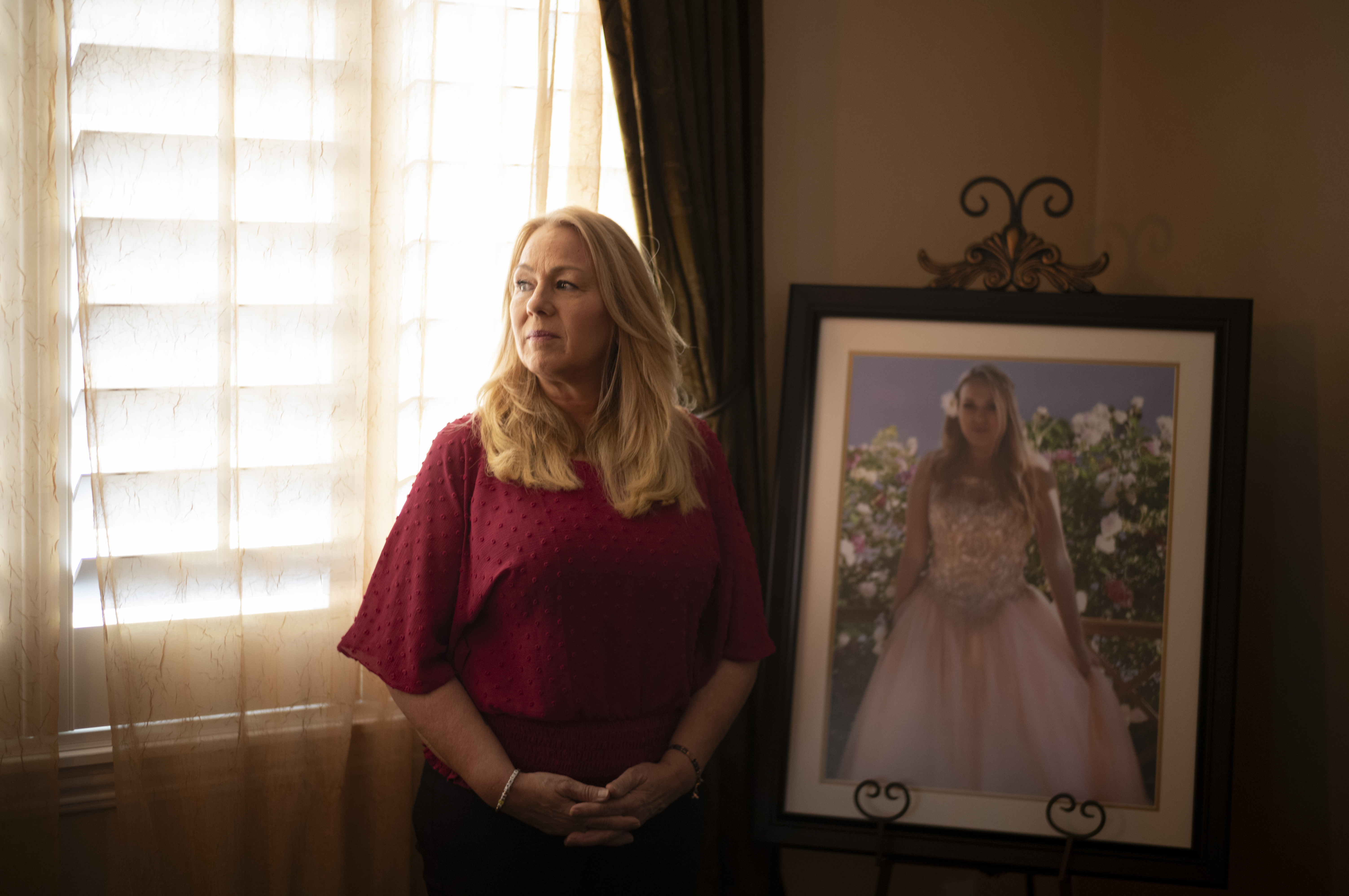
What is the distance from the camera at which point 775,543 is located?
5.98ft

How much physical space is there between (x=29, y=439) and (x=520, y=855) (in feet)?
3.72

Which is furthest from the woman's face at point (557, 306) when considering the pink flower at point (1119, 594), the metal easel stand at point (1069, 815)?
the metal easel stand at point (1069, 815)

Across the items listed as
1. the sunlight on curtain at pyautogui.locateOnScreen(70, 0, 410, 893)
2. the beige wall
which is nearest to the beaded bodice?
the beige wall

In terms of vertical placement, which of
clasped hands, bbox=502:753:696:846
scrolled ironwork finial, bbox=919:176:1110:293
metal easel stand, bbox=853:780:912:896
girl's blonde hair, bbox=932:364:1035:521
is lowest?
metal easel stand, bbox=853:780:912:896

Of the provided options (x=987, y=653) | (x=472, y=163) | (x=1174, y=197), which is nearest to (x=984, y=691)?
(x=987, y=653)

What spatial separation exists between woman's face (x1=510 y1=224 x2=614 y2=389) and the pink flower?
1140 mm

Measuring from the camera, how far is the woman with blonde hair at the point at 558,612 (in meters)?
1.33

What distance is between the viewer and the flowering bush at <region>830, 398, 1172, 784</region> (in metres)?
1.72

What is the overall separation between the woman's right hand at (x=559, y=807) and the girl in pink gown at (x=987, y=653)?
2.01 feet

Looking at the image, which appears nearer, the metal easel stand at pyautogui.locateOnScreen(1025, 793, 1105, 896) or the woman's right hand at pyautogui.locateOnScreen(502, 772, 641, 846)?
the woman's right hand at pyautogui.locateOnScreen(502, 772, 641, 846)

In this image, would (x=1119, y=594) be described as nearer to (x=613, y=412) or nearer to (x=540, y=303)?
(x=613, y=412)

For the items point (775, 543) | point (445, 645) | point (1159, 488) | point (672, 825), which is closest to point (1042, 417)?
point (1159, 488)

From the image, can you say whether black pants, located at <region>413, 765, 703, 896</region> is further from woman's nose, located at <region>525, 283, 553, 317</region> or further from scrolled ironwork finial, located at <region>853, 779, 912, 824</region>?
woman's nose, located at <region>525, 283, 553, 317</region>

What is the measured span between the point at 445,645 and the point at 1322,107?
6.77 ft
